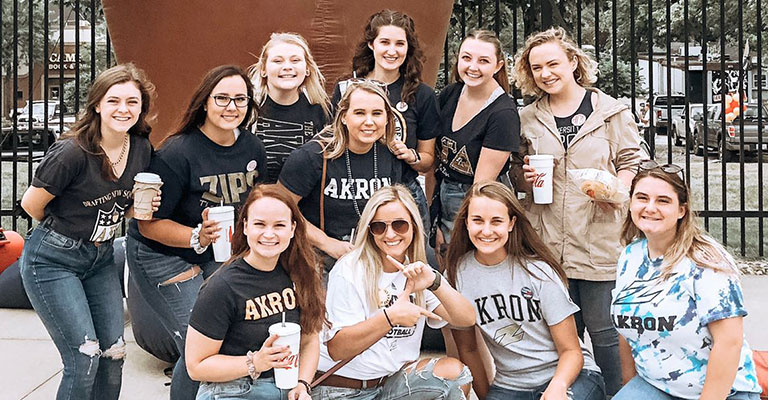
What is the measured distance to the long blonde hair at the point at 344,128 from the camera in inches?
133

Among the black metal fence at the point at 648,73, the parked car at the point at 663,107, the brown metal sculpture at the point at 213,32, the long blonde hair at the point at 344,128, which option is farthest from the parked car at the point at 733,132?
the long blonde hair at the point at 344,128

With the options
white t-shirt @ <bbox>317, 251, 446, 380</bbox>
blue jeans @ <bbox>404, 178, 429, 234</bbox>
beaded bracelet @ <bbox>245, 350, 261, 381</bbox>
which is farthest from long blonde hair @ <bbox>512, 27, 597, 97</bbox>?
beaded bracelet @ <bbox>245, 350, 261, 381</bbox>

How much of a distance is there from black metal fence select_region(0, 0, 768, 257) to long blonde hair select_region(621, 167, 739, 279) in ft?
7.09

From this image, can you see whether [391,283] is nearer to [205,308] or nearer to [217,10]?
[205,308]

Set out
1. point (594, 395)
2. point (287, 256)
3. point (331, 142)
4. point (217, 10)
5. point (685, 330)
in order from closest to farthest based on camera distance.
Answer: point (685, 330), point (287, 256), point (594, 395), point (331, 142), point (217, 10)

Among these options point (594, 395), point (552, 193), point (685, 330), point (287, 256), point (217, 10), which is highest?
point (217, 10)

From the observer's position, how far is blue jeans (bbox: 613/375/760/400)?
9.13ft

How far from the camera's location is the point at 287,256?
2910 millimetres

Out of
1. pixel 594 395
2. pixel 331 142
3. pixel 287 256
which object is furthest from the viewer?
pixel 331 142

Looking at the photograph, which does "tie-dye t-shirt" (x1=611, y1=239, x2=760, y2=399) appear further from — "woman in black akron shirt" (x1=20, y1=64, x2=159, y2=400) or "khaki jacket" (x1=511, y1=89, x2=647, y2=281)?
"woman in black akron shirt" (x1=20, y1=64, x2=159, y2=400)

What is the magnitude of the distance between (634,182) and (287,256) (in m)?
1.27

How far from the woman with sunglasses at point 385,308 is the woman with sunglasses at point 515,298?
0.59ft

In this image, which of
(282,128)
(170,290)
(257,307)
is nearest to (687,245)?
(257,307)

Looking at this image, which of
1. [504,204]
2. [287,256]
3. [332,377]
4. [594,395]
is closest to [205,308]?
[287,256]
